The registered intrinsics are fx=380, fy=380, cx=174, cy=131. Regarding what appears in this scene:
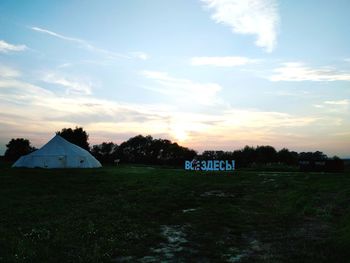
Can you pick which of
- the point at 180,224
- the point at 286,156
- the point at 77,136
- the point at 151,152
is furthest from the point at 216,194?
the point at 151,152

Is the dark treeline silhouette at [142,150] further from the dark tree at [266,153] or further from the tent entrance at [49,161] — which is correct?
the tent entrance at [49,161]

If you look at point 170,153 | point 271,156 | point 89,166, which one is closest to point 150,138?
point 170,153

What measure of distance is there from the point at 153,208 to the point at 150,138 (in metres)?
143

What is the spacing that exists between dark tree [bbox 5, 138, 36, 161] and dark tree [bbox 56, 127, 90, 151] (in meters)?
24.7

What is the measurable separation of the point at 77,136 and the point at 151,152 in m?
34.6

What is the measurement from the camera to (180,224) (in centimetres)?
2038

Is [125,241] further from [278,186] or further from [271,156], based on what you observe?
[271,156]

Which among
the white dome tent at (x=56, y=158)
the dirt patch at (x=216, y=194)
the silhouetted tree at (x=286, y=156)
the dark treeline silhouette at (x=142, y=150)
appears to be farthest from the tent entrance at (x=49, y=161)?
the silhouetted tree at (x=286, y=156)

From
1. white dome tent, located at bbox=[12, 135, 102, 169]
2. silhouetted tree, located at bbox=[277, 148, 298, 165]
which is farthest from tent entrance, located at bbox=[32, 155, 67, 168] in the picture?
silhouetted tree, located at bbox=[277, 148, 298, 165]

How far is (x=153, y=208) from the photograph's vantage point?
25.5 metres

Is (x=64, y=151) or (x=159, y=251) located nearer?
(x=159, y=251)

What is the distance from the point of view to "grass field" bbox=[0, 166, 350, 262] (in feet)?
47.0

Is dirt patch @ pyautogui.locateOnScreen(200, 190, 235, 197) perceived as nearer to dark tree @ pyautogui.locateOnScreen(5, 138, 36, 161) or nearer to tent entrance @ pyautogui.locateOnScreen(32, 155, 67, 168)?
tent entrance @ pyautogui.locateOnScreen(32, 155, 67, 168)

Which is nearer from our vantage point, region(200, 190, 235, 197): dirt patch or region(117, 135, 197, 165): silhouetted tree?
region(200, 190, 235, 197): dirt patch
